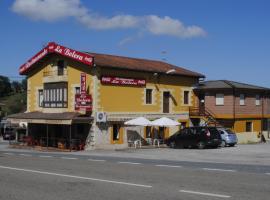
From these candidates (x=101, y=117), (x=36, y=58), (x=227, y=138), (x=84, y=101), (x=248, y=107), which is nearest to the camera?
(x=84, y=101)

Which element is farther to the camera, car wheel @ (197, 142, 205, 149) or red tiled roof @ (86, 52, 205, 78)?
red tiled roof @ (86, 52, 205, 78)

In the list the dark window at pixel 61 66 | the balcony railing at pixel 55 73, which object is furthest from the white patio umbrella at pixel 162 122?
the dark window at pixel 61 66

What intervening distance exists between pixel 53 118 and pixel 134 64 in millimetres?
8154

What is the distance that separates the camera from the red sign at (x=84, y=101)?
113 ft

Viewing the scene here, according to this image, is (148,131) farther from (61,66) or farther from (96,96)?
(61,66)

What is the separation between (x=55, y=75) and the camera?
126 feet

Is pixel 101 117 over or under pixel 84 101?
under

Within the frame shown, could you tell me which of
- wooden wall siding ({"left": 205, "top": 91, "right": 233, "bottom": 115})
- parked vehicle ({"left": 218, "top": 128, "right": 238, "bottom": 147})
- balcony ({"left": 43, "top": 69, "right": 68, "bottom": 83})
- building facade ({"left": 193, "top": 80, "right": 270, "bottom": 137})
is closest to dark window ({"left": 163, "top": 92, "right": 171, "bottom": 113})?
building facade ({"left": 193, "top": 80, "right": 270, "bottom": 137})

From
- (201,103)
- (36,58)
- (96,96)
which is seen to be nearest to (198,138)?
(96,96)

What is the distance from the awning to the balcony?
2816 millimetres

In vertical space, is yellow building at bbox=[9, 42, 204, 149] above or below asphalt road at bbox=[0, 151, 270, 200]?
above

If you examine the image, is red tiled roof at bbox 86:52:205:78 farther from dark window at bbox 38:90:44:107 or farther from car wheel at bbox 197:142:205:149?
car wheel at bbox 197:142:205:149

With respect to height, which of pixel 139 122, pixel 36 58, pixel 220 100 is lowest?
pixel 139 122

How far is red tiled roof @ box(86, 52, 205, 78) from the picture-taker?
117 ft
